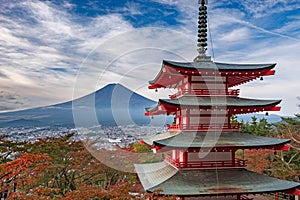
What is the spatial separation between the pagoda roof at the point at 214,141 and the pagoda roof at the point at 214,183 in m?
1.40

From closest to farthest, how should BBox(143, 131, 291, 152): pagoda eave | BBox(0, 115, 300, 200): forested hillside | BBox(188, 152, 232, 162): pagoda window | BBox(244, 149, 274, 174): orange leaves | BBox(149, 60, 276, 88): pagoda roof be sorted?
1. BBox(0, 115, 300, 200): forested hillside
2. BBox(143, 131, 291, 152): pagoda eave
3. BBox(149, 60, 276, 88): pagoda roof
4. BBox(188, 152, 232, 162): pagoda window
5. BBox(244, 149, 274, 174): orange leaves

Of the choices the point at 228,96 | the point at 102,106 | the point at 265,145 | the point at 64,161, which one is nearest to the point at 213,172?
the point at 265,145

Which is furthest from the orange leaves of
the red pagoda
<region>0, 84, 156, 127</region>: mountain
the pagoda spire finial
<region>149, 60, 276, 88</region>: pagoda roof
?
the pagoda spire finial

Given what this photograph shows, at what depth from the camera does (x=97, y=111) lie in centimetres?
4494

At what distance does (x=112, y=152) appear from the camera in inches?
960

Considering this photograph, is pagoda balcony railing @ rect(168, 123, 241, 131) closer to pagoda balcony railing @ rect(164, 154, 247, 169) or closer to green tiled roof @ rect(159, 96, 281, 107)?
green tiled roof @ rect(159, 96, 281, 107)

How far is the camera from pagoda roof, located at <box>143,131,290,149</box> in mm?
10820

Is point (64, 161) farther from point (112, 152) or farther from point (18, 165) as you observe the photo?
point (18, 165)

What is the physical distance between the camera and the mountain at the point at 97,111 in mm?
23608

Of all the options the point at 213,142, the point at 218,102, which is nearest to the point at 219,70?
the point at 218,102

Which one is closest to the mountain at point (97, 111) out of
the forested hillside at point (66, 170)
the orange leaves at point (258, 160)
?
the forested hillside at point (66, 170)

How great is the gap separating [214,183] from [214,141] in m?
1.72

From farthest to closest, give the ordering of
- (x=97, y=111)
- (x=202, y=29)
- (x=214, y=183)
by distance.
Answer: (x=97, y=111) → (x=202, y=29) → (x=214, y=183)

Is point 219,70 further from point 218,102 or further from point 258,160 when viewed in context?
point 258,160
